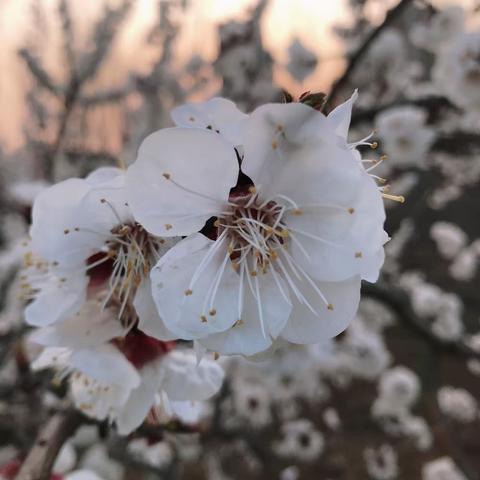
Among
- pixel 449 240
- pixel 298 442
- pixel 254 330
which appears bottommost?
pixel 298 442

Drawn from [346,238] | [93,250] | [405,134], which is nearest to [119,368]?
[93,250]

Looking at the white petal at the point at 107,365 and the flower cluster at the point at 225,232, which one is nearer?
the flower cluster at the point at 225,232

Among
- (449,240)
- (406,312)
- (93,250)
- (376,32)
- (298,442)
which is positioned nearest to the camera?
(93,250)

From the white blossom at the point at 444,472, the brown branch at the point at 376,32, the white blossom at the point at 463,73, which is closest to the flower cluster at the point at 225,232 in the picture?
the brown branch at the point at 376,32

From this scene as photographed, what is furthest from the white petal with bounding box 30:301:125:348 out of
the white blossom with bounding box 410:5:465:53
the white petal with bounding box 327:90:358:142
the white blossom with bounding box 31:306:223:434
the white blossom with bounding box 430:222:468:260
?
the white blossom with bounding box 430:222:468:260

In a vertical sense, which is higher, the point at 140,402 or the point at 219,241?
the point at 219,241

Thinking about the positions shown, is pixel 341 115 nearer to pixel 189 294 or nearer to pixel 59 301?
pixel 189 294

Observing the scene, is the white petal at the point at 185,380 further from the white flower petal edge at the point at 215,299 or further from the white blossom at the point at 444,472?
the white blossom at the point at 444,472

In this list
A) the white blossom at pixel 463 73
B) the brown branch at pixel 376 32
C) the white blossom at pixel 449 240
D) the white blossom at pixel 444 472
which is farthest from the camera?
the white blossom at pixel 449 240
